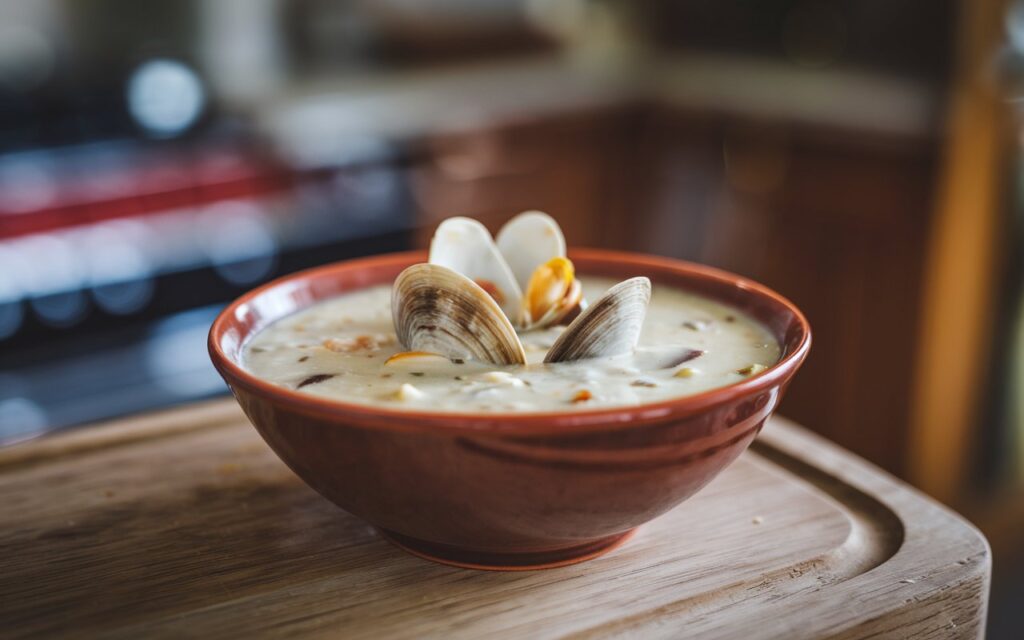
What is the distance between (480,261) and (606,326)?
0.23 m

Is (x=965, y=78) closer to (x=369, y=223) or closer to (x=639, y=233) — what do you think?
(x=639, y=233)

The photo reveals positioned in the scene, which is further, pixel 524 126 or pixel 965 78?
pixel 524 126

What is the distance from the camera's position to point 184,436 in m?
1.09

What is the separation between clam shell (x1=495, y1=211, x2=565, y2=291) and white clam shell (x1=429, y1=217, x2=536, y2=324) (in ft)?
0.08

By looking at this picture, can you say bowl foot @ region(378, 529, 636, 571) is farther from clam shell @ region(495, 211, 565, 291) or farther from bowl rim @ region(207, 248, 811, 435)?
clam shell @ region(495, 211, 565, 291)

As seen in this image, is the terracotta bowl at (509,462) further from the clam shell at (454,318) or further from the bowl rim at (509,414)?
the clam shell at (454,318)

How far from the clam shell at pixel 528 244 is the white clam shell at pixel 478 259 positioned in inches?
0.9

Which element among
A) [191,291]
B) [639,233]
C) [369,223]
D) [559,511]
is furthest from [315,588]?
[639,233]

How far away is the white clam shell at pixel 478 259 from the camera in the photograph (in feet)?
3.36

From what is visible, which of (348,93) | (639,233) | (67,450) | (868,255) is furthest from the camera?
(639,233)

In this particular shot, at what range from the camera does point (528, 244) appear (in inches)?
41.8

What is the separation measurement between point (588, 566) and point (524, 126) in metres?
2.32

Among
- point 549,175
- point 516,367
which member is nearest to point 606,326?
point 516,367

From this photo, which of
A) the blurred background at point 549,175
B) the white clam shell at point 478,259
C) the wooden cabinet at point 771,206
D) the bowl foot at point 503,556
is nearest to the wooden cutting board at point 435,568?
the bowl foot at point 503,556
